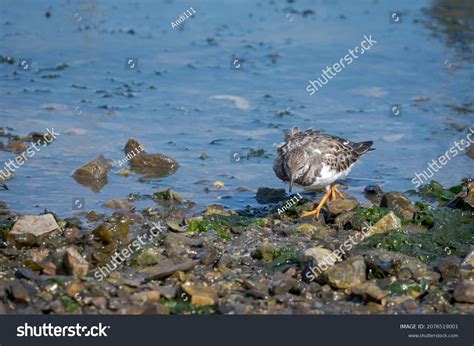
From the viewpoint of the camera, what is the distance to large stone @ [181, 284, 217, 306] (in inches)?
333

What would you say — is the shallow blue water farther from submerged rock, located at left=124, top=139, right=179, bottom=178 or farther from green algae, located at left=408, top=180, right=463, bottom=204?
green algae, located at left=408, top=180, right=463, bottom=204

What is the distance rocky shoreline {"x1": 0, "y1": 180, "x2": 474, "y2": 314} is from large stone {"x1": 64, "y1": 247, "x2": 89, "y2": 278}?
0.5 inches

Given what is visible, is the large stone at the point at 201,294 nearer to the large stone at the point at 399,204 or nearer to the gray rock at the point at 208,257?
the gray rock at the point at 208,257

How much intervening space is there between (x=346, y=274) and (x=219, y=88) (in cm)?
800

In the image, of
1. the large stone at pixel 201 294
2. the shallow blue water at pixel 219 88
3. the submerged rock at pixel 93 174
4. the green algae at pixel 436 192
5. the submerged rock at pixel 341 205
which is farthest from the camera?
the shallow blue water at pixel 219 88

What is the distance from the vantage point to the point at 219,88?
650 inches

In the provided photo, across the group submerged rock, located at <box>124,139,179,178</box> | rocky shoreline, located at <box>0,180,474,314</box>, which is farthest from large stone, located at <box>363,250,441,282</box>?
submerged rock, located at <box>124,139,179,178</box>

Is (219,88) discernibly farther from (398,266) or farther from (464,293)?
(464,293)

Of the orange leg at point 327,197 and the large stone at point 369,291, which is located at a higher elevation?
the orange leg at point 327,197

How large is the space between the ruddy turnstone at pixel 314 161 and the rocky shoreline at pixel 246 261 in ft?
1.17

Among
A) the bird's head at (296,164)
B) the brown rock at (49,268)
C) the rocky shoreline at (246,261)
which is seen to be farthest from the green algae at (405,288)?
the brown rock at (49,268)

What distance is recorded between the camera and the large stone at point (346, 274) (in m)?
8.88

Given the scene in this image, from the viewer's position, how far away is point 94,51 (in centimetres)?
1817

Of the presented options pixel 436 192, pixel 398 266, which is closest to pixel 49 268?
pixel 398 266
